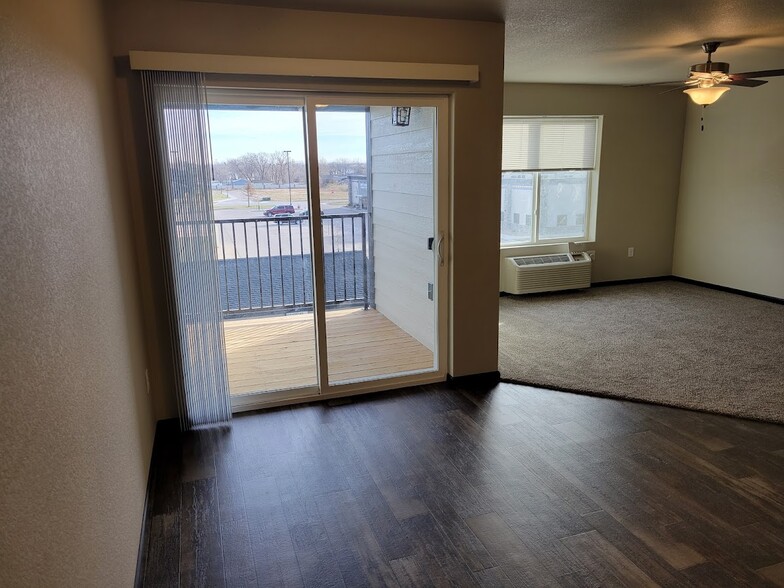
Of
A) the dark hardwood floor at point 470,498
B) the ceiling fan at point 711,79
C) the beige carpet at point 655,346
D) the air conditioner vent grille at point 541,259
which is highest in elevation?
the ceiling fan at point 711,79

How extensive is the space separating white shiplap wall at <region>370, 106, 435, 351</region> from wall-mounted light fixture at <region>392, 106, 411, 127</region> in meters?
0.03

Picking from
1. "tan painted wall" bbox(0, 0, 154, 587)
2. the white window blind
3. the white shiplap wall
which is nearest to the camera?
"tan painted wall" bbox(0, 0, 154, 587)

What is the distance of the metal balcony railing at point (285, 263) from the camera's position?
4.00 m

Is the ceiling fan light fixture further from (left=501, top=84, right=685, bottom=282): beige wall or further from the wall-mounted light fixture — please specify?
(left=501, top=84, right=685, bottom=282): beige wall

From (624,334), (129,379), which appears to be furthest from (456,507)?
(624,334)

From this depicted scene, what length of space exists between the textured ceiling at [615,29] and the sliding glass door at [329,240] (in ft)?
1.93

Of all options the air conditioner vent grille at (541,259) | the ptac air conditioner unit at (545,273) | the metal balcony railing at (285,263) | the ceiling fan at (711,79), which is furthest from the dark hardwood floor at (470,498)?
the air conditioner vent grille at (541,259)

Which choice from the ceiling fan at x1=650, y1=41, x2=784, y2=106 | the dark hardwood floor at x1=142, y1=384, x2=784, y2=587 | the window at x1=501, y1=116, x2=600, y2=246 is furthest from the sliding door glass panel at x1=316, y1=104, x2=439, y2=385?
the window at x1=501, y1=116, x2=600, y2=246

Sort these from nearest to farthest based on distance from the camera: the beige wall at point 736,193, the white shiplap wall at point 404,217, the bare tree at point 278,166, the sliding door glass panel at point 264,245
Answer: the sliding door glass panel at point 264,245 < the bare tree at point 278,166 < the white shiplap wall at point 404,217 < the beige wall at point 736,193

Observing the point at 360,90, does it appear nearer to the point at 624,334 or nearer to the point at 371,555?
the point at 371,555

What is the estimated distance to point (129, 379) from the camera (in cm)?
244

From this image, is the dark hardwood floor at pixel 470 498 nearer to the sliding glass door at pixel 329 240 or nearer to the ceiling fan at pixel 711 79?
the sliding glass door at pixel 329 240

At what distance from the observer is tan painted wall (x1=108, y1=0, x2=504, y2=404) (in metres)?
2.96

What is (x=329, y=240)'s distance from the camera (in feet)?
14.8
